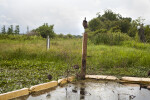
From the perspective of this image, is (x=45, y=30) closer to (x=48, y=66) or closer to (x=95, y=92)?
(x=48, y=66)

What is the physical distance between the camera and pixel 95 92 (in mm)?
4012

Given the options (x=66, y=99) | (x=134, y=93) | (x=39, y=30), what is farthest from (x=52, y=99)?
(x=39, y=30)

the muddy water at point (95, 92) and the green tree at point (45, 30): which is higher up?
the green tree at point (45, 30)

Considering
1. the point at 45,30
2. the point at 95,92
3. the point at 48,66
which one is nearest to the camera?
the point at 95,92

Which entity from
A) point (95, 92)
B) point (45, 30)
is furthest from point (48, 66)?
point (45, 30)


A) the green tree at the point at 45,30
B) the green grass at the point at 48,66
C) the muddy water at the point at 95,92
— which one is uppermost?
the green tree at the point at 45,30

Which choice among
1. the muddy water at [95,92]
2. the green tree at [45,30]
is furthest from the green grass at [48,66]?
the green tree at [45,30]

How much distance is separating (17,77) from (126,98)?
318 cm

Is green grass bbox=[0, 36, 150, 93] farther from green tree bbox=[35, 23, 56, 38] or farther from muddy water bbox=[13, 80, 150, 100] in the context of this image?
green tree bbox=[35, 23, 56, 38]

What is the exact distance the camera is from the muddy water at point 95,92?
368 cm

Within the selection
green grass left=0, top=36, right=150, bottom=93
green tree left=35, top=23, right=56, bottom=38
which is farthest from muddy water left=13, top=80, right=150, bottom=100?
green tree left=35, top=23, right=56, bottom=38

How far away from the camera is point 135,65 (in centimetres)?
680

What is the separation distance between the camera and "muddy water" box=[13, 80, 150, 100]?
145 inches

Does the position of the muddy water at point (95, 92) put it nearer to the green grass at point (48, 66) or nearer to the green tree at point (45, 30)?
the green grass at point (48, 66)
